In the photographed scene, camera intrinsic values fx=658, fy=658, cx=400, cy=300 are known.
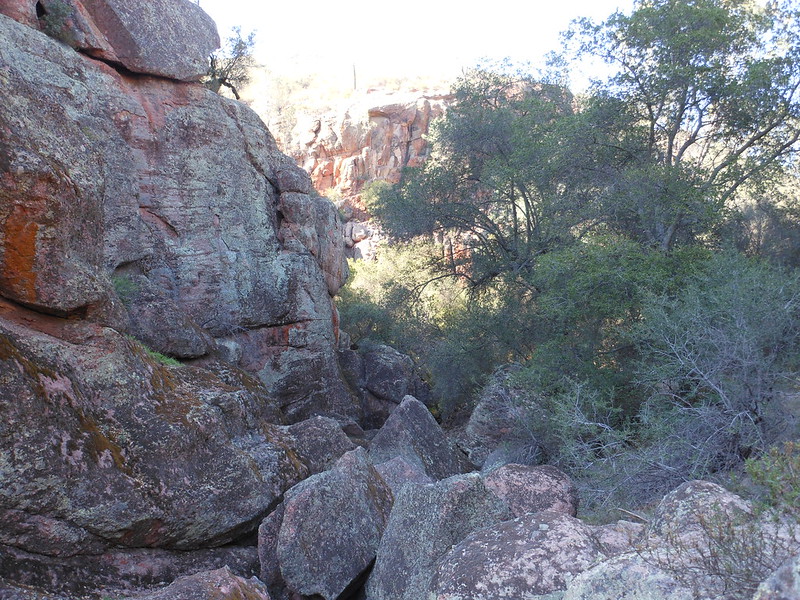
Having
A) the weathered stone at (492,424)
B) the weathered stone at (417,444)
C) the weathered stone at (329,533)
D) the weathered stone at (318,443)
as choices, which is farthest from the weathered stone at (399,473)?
the weathered stone at (492,424)

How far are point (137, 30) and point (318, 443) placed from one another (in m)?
8.97

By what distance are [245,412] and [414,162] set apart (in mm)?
30532

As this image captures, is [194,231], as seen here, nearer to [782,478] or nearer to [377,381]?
[377,381]

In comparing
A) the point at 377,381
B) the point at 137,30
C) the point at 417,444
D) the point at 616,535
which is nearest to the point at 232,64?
the point at 137,30

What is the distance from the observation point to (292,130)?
40.5 meters

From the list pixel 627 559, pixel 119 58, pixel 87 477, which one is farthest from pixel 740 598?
pixel 119 58

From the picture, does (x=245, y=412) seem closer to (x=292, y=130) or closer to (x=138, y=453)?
(x=138, y=453)

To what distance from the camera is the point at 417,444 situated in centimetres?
1016

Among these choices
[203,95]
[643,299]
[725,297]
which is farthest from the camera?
[203,95]

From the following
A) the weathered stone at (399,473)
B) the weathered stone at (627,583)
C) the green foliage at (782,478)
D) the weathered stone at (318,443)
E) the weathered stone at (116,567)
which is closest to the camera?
the weathered stone at (627,583)

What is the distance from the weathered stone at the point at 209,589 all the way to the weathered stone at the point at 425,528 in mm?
1112

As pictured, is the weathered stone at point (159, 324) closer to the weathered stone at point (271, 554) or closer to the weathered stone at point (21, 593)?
the weathered stone at point (271, 554)

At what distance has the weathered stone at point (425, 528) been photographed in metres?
5.36

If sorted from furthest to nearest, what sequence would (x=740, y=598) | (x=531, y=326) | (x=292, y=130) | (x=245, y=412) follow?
(x=292, y=130)
(x=531, y=326)
(x=245, y=412)
(x=740, y=598)
